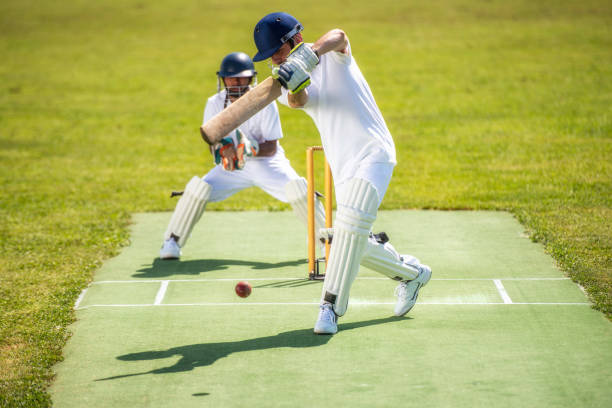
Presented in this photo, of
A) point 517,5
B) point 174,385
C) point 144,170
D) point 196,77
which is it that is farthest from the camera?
point 517,5

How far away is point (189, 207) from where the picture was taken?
26.5ft

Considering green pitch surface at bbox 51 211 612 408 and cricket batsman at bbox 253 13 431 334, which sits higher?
cricket batsman at bbox 253 13 431 334

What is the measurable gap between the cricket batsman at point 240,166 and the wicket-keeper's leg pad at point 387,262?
162 centimetres

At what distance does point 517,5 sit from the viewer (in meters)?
29.3

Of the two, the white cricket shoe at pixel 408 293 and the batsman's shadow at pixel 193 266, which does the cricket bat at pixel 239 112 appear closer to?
the white cricket shoe at pixel 408 293

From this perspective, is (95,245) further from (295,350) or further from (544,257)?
(544,257)

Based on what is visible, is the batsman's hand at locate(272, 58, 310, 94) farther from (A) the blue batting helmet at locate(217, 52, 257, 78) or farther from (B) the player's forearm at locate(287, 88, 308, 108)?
(A) the blue batting helmet at locate(217, 52, 257, 78)

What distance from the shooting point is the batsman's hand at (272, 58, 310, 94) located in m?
5.03

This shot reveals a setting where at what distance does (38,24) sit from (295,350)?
87.9 ft

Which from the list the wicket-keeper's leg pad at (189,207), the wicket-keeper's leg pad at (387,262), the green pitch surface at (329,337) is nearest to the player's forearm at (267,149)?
the wicket-keeper's leg pad at (189,207)

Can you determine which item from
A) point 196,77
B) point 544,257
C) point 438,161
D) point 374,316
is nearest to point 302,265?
point 374,316

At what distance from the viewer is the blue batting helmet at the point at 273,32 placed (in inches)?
215

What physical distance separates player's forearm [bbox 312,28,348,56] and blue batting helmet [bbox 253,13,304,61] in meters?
0.28

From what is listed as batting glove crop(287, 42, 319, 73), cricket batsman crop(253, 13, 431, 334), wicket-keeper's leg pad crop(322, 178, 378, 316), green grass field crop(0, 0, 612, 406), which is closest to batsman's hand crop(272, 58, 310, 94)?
batting glove crop(287, 42, 319, 73)
